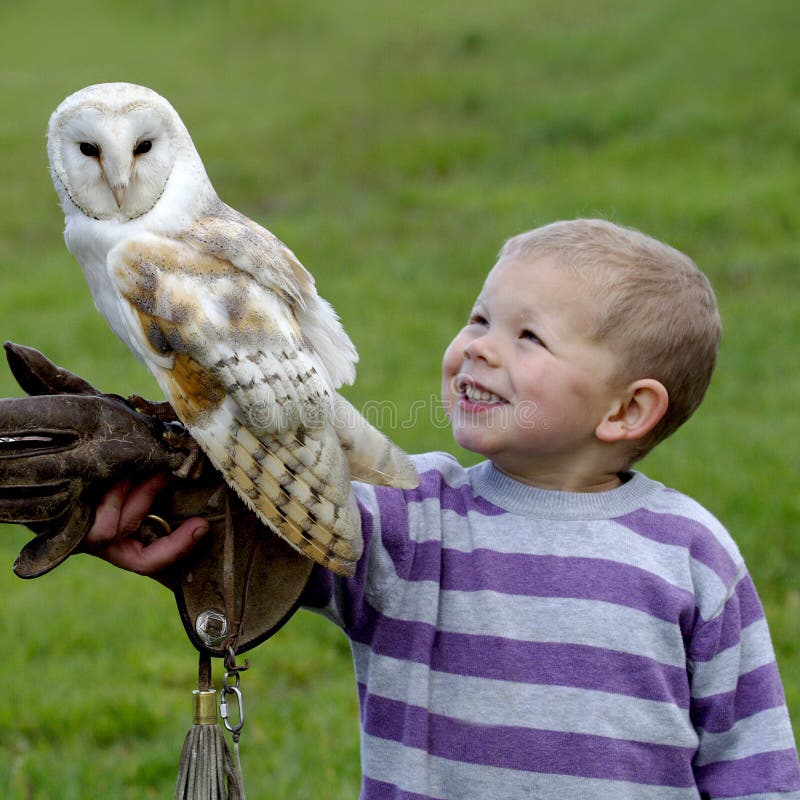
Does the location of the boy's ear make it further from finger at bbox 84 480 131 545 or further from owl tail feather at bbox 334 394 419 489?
finger at bbox 84 480 131 545

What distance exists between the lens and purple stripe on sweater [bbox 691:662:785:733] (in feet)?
5.75

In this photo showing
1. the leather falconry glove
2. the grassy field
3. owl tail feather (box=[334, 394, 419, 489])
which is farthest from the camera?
the grassy field

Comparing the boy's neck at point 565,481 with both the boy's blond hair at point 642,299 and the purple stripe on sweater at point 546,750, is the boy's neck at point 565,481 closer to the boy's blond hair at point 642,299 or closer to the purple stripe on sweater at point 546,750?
the boy's blond hair at point 642,299

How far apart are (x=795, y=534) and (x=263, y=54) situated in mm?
12112

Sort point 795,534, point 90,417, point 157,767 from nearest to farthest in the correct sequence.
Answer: point 90,417 < point 157,767 < point 795,534

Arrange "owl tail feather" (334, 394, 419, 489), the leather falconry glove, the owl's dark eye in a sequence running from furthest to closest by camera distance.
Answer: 1. the owl's dark eye
2. "owl tail feather" (334, 394, 419, 489)
3. the leather falconry glove

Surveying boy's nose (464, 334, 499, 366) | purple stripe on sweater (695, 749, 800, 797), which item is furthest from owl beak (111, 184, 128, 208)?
purple stripe on sweater (695, 749, 800, 797)

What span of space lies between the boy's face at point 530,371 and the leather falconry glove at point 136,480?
14.8 inches

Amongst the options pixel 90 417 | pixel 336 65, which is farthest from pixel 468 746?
pixel 336 65

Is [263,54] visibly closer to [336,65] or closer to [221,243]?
[336,65]

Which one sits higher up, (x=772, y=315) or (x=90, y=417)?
(x=772, y=315)

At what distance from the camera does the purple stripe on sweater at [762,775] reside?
5.66ft

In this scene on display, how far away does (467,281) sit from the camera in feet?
22.8

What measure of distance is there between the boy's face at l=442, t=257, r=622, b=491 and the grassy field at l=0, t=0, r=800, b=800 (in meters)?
1.55
